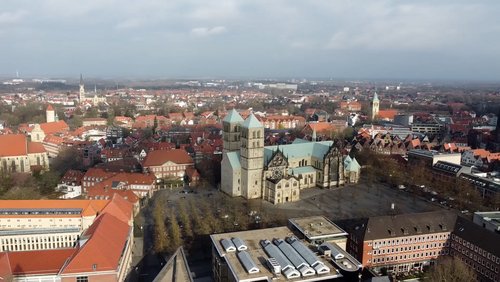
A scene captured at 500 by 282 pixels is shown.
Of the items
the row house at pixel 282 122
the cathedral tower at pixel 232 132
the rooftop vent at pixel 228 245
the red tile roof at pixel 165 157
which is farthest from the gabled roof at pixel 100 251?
the row house at pixel 282 122

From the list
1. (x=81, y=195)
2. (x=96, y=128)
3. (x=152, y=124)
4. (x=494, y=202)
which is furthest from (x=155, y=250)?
(x=152, y=124)

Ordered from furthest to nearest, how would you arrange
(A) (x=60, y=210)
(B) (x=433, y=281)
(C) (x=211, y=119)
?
(C) (x=211, y=119)
(A) (x=60, y=210)
(B) (x=433, y=281)

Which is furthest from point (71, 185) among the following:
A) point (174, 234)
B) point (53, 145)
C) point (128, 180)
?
point (53, 145)

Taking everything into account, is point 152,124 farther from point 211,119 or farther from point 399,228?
point 399,228

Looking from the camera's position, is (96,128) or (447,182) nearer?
(447,182)

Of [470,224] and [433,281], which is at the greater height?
[470,224]

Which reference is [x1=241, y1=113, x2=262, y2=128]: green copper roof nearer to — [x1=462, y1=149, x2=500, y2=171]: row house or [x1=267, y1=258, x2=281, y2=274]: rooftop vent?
[x1=267, y1=258, x2=281, y2=274]: rooftop vent

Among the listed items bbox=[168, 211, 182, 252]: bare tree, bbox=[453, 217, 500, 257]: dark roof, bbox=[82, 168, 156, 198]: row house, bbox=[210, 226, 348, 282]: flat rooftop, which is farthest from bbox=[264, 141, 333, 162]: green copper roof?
bbox=[453, 217, 500, 257]: dark roof

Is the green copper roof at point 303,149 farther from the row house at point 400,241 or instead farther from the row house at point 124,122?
the row house at point 124,122
